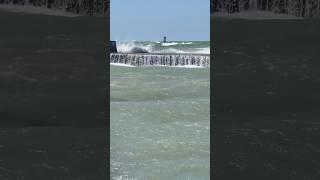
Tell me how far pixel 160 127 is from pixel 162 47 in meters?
15.8

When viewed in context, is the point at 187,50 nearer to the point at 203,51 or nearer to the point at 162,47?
the point at 203,51

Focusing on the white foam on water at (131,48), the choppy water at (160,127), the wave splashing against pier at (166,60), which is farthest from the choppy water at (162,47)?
the choppy water at (160,127)

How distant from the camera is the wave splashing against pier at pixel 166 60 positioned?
13.2 m

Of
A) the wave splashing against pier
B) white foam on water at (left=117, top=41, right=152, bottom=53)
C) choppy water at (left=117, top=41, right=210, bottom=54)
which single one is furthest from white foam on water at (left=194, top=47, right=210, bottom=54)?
the wave splashing against pier

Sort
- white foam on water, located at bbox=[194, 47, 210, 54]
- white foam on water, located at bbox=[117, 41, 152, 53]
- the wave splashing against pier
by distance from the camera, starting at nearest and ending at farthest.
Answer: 1. the wave splashing against pier
2. white foam on water, located at bbox=[194, 47, 210, 54]
3. white foam on water, located at bbox=[117, 41, 152, 53]

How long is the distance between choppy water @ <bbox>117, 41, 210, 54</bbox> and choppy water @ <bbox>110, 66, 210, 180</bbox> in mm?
7518

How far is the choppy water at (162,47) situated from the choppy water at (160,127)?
7.52 m

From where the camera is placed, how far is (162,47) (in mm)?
21594

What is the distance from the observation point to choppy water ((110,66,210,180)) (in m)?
3.97

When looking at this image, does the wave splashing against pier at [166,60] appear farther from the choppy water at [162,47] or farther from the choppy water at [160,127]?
the choppy water at [162,47]

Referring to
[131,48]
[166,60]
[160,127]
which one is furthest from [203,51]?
[160,127]

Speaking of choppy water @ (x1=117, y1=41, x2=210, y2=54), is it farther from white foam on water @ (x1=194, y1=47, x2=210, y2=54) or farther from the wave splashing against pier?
the wave splashing against pier
